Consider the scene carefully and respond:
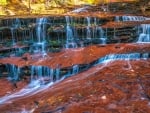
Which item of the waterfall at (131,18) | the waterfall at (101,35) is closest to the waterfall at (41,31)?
the waterfall at (101,35)

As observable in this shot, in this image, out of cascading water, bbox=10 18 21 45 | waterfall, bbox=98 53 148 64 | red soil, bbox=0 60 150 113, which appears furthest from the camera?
cascading water, bbox=10 18 21 45

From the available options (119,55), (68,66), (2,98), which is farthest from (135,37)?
(2,98)

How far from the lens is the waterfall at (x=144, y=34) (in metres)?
19.4

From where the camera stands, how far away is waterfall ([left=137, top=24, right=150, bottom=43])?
19422 mm

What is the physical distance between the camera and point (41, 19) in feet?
67.9

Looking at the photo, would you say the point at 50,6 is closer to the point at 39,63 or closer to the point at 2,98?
the point at 39,63

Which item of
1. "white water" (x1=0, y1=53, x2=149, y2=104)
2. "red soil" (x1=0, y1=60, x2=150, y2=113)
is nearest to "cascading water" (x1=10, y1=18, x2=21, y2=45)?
"white water" (x1=0, y1=53, x2=149, y2=104)

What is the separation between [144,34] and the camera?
19.6 m

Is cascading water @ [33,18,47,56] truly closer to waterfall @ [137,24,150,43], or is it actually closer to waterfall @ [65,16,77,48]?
waterfall @ [65,16,77,48]

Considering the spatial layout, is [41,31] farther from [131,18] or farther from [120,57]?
[131,18]

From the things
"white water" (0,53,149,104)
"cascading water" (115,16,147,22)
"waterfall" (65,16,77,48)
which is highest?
"cascading water" (115,16,147,22)

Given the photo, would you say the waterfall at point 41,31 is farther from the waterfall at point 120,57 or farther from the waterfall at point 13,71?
the waterfall at point 120,57

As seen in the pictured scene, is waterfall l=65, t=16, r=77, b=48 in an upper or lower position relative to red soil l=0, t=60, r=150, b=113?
upper

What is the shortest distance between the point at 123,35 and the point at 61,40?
3.54 m
